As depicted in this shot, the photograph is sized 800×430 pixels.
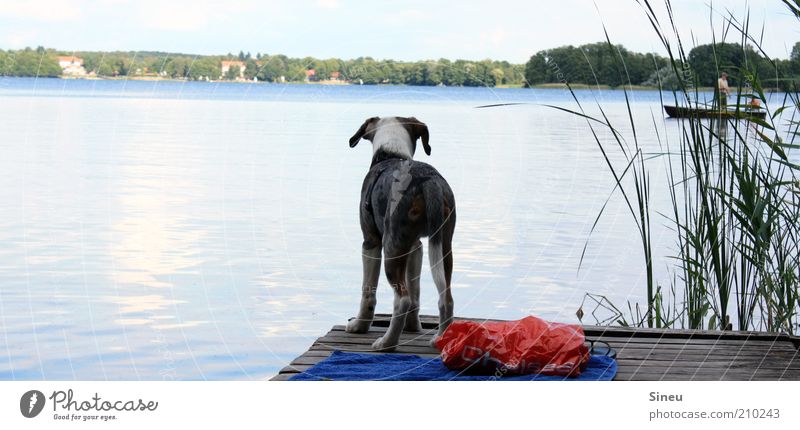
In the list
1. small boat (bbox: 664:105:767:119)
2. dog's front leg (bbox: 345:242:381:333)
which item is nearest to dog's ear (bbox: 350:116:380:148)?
dog's front leg (bbox: 345:242:381:333)

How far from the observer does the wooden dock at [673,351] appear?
4852mm

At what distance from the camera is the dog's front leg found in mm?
5312

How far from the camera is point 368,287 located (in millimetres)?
5445

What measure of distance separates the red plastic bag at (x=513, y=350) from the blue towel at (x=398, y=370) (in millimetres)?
53

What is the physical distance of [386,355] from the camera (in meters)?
5.05

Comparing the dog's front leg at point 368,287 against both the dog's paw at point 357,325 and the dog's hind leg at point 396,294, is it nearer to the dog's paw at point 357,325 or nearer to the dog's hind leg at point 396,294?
the dog's paw at point 357,325

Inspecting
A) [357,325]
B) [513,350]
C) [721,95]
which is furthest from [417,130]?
[721,95]

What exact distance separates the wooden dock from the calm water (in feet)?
4.02
